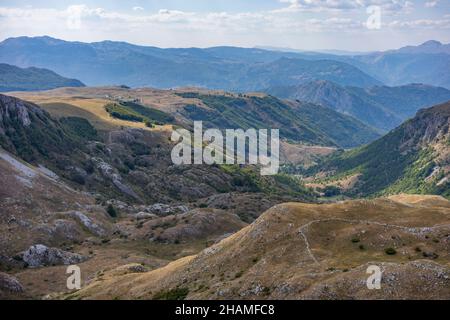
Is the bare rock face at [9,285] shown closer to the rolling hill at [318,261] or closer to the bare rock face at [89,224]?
the rolling hill at [318,261]

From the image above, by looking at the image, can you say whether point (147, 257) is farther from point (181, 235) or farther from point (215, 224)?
point (215, 224)

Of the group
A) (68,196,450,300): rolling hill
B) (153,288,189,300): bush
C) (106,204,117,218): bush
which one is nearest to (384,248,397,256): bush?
(68,196,450,300): rolling hill
